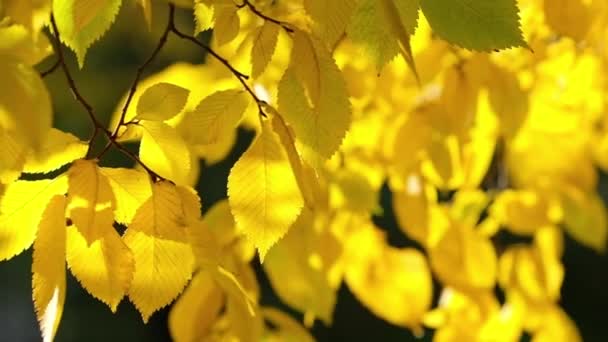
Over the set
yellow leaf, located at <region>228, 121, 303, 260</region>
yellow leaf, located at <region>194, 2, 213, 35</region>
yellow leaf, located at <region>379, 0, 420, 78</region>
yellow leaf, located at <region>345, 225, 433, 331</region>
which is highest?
yellow leaf, located at <region>379, 0, 420, 78</region>

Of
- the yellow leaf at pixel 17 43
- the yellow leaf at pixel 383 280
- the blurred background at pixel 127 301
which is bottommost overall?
the blurred background at pixel 127 301


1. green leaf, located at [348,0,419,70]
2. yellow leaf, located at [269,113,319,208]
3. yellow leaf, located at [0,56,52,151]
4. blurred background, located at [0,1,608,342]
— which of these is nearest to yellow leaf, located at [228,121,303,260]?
yellow leaf, located at [269,113,319,208]

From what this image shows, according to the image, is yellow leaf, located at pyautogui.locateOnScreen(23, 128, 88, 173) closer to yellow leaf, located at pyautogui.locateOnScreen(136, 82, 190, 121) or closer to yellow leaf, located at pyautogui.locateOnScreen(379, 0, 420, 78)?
yellow leaf, located at pyautogui.locateOnScreen(136, 82, 190, 121)

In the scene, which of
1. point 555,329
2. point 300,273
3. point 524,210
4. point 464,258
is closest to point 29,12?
point 300,273

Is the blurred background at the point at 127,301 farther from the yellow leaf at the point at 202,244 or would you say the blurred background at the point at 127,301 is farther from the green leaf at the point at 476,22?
the green leaf at the point at 476,22

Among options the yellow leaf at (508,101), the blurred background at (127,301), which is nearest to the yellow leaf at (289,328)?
the yellow leaf at (508,101)

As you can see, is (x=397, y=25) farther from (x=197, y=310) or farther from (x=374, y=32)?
(x=197, y=310)

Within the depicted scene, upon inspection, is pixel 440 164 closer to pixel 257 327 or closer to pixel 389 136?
pixel 389 136

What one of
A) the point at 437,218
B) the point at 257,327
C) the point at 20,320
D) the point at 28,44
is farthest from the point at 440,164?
the point at 20,320
